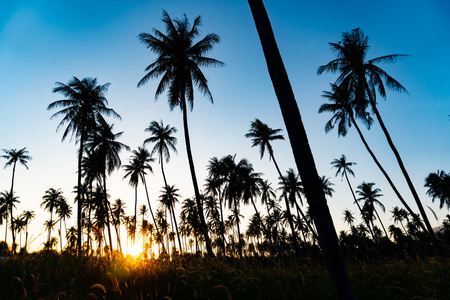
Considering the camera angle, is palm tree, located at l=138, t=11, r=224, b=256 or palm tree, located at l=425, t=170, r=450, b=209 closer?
palm tree, located at l=138, t=11, r=224, b=256

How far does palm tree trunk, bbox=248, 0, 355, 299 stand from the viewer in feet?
7.27

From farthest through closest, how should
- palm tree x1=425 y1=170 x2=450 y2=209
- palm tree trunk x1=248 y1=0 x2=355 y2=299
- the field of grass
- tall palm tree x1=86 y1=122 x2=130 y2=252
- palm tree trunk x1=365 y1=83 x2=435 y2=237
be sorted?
palm tree x1=425 y1=170 x2=450 y2=209 < tall palm tree x1=86 y1=122 x2=130 y2=252 < palm tree trunk x1=365 y1=83 x2=435 y2=237 < the field of grass < palm tree trunk x1=248 y1=0 x2=355 y2=299

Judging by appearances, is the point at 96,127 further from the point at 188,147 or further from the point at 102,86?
the point at 188,147

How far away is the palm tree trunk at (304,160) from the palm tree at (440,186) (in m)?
57.4

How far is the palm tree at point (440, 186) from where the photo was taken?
41.1 meters

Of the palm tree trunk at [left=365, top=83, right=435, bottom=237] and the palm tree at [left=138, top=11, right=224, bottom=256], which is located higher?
the palm tree at [left=138, top=11, right=224, bottom=256]

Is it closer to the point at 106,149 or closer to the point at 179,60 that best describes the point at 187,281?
the point at 179,60

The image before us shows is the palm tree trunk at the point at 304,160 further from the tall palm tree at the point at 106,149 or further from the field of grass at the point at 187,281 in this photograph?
the tall palm tree at the point at 106,149

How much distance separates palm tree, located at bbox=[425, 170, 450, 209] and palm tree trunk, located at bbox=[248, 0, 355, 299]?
2259 inches

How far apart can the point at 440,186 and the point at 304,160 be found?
5808 centimetres

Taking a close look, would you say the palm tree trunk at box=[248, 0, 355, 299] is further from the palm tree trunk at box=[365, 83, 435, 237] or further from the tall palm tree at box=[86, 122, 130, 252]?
the tall palm tree at box=[86, 122, 130, 252]

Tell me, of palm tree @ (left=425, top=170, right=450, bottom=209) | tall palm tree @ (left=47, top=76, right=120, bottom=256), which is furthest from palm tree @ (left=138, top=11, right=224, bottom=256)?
palm tree @ (left=425, top=170, right=450, bottom=209)

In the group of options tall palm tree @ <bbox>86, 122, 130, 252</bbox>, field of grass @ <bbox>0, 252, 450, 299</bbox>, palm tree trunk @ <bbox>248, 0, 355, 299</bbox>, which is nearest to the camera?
palm tree trunk @ <bbox>248, 0, 355, 299</bbox>

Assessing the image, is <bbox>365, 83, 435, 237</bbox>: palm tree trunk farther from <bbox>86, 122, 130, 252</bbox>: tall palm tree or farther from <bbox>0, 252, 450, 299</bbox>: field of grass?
<bbox>86, 122, 130, 252</bbox>: tall palm tree
